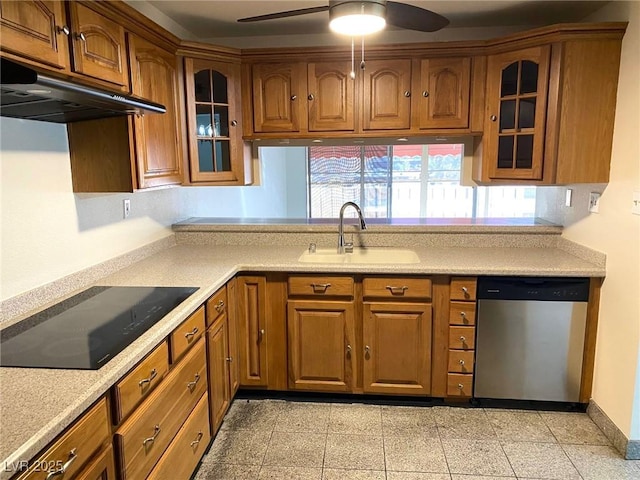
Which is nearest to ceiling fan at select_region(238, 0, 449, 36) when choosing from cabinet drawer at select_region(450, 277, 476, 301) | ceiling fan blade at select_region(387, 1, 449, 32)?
ceiling fan blade at select_region(387, 1, 449, 32)

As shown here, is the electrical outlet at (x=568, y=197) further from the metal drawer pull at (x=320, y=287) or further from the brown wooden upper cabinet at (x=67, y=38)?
the brown wooden upper cabinet at (x=67, y=38)

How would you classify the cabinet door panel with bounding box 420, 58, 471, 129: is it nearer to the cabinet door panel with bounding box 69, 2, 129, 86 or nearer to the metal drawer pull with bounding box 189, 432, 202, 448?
the cabinet door panel with bounding box 69, 2, 129, 86

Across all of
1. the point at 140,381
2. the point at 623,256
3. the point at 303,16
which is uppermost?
the point at 303,16

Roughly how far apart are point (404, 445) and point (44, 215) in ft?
6.62

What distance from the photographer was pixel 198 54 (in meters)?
2.73

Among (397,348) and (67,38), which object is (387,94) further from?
(67,38)

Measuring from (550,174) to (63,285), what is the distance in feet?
8.25

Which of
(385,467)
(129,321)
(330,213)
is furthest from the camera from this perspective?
(330,213)

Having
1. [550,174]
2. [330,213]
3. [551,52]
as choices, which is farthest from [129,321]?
[330,213]

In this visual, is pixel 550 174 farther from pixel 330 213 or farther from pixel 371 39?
pixel 330 213

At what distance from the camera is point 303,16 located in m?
2.72

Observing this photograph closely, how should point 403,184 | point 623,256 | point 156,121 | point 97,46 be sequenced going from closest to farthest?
point 97,46, point 623,256, point 156,121, point 403,184

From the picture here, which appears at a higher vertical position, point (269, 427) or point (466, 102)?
point (466, 102)

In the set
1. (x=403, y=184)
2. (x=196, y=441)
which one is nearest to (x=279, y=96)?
(x=196, y=441)
